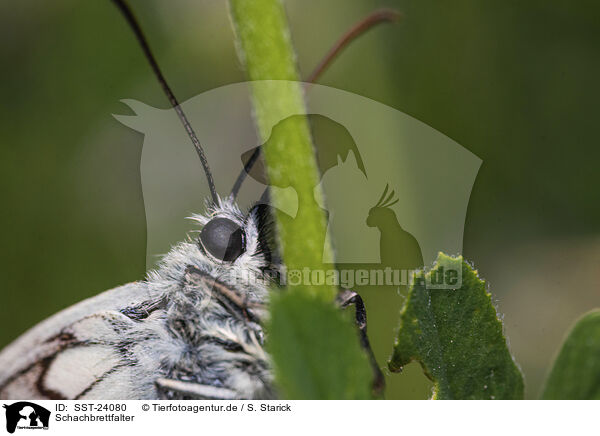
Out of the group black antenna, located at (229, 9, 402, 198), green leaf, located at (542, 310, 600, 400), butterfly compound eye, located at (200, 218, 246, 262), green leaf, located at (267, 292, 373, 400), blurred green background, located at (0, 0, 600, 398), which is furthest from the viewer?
blurred green background, located at (0, 0, 600, 398)

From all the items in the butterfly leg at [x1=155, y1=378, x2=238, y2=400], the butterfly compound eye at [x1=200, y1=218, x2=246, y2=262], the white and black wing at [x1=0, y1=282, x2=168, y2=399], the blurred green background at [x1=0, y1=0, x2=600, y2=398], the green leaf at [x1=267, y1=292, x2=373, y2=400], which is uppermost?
the blurred green background at [x1=0, y1=0, x2=600, y2=398]

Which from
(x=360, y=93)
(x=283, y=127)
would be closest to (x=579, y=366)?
(x=283, y=127)

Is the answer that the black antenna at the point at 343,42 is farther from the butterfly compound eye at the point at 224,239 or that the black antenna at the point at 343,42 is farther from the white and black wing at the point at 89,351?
the white and black wing at the point at 89,351

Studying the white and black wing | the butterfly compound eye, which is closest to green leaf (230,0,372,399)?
the butterfly compound eye
